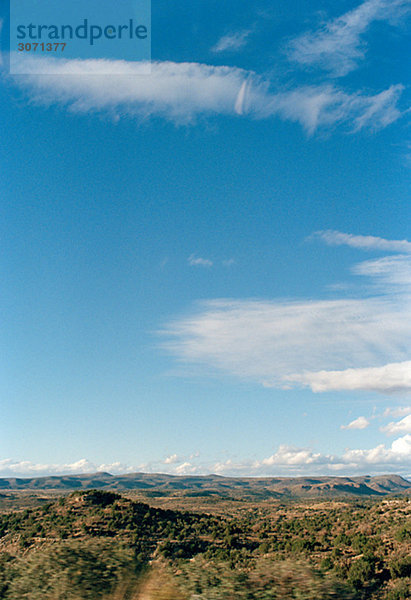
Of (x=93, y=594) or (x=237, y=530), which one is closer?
(x=93, y=594)

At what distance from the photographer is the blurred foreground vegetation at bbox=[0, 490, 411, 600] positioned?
17.9 metres

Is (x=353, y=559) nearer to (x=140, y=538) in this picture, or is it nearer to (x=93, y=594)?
(x=140, y=538)

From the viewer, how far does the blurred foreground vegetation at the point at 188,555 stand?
17875mm

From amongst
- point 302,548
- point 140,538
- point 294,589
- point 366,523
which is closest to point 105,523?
point 140,538

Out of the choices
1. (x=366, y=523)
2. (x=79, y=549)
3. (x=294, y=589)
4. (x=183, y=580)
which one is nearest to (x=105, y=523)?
(x=79, y=549)

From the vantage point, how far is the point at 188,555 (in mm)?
38906

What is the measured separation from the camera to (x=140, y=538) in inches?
1742

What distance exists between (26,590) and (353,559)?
27829 millimetres

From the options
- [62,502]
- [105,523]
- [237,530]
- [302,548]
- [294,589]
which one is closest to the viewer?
[294,589]

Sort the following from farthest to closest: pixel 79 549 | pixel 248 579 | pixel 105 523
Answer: pixel 105 523, pixel 79 549, pixel 248 579

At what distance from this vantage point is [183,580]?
1992 cm

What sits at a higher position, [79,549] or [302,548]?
[79,549]

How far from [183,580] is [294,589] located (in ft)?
18.5

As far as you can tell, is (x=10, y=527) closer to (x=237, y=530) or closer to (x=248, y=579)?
(x=237, y=530)
